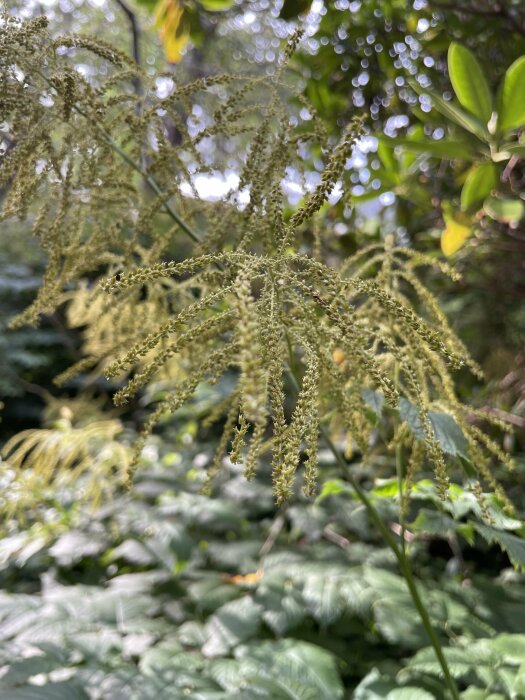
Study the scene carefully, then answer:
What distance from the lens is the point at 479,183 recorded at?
147 cm

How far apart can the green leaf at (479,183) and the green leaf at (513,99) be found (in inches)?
7.7

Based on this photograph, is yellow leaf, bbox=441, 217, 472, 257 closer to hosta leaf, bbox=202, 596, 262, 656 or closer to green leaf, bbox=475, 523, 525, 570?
green leaf, bbox=475, 523, 525, 570

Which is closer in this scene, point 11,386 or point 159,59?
point 11,386

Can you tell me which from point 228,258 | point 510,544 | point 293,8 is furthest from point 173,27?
point 510,544

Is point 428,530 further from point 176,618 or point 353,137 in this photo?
point 176,618

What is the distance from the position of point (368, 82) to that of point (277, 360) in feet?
6.93

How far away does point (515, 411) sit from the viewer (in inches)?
83.7

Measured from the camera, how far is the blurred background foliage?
3.99 ft

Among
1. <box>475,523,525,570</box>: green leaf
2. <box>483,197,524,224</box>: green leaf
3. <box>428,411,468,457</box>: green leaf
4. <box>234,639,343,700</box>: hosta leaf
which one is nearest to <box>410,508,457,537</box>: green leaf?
<box>475,523,525,570</box>: green leaf

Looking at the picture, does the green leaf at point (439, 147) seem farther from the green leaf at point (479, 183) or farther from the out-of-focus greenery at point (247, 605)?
the out-of-focus greenery at point (247, 605)

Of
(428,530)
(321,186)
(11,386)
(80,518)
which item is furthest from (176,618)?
(11,386)

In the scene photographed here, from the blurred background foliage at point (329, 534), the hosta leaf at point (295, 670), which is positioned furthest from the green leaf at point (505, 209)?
the hosta leaf at point (295, 670)

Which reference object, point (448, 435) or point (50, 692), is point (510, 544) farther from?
point (50, 692)

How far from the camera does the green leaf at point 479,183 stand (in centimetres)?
145
